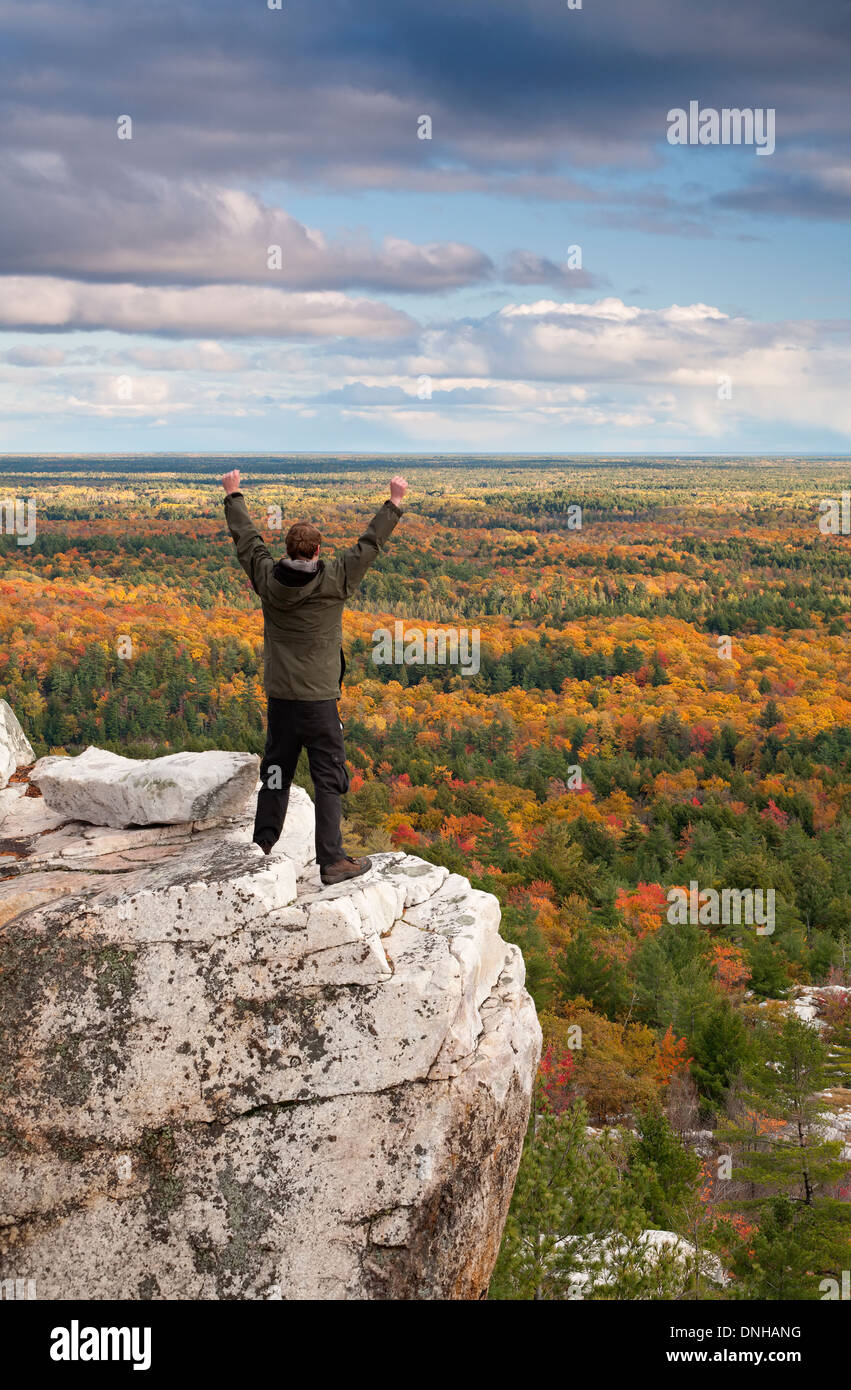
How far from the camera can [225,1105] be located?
364 inches

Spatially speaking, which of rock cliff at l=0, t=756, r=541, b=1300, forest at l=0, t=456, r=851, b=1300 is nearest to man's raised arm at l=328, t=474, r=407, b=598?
rock cliff at l=0, t=756, r=541, b=1300

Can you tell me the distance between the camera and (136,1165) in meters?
9.23

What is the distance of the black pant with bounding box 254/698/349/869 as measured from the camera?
994cm

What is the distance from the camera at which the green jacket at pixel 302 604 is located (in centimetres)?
935

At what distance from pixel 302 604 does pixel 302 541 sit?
65cm

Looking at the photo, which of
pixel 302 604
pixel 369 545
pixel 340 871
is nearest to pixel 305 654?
pixel 302 604

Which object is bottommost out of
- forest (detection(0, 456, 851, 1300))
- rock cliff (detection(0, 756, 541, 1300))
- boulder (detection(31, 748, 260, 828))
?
forest (detection(0, 456, 851, 1300))

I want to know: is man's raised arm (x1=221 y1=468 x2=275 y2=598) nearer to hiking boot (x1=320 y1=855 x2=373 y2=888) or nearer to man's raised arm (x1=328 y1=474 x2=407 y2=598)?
man's raised arm (x1=328 y1=474 x2=407 y2=598)

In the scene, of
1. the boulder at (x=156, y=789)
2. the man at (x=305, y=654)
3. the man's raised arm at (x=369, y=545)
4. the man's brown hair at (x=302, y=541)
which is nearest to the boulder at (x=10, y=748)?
the boulder at (x=156, y=789)

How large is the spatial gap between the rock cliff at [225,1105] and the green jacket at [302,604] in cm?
199

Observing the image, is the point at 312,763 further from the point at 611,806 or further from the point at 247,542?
the point at 611,806

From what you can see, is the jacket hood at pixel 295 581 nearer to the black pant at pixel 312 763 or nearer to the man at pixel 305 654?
the man at pixel 305 654

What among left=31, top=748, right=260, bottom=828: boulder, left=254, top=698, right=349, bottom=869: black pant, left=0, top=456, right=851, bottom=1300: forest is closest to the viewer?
left=254, top=698, right=349, bottom=869: black pant

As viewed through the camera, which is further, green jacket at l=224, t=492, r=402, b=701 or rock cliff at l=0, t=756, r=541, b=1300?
green jacket at l=224, t=492, r=402, b=701
